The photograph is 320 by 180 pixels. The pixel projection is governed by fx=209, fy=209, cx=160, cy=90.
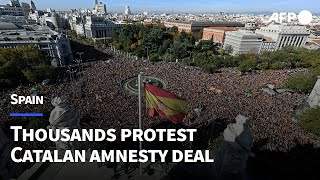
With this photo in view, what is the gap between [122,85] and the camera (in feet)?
111

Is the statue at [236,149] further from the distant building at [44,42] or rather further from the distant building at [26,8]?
the distant building at [26,8]

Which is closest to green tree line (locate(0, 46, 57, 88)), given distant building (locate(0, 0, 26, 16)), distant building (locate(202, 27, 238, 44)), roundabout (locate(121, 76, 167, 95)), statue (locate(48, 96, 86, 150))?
roundabout (locate(121, 76, 167, 95))

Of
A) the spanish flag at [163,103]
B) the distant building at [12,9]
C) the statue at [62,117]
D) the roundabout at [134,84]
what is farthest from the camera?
the distant building at [12,9]

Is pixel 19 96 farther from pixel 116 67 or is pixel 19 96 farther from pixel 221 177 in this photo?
pixel 221 177

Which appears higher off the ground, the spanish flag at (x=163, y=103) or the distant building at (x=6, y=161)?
the spanish flag at (x=163, y=103)

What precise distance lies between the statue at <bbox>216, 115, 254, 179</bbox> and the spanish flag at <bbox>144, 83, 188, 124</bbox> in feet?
9.04

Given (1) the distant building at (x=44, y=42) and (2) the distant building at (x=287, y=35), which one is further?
(2) the distant building at (x=287, y=35)

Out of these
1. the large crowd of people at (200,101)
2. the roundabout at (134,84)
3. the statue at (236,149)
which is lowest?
the roundabout at (134,84)

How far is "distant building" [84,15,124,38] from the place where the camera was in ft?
278

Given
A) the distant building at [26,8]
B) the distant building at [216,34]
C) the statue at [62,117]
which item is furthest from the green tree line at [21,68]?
the distant building at [26,8]

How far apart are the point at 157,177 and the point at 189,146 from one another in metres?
8.20

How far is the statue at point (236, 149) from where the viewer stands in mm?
9766

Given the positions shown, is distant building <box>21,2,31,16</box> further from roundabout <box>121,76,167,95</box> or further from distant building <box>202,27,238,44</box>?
roundabout <box>121,76,167,95</box>

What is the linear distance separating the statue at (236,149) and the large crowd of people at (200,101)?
31.3 feet
